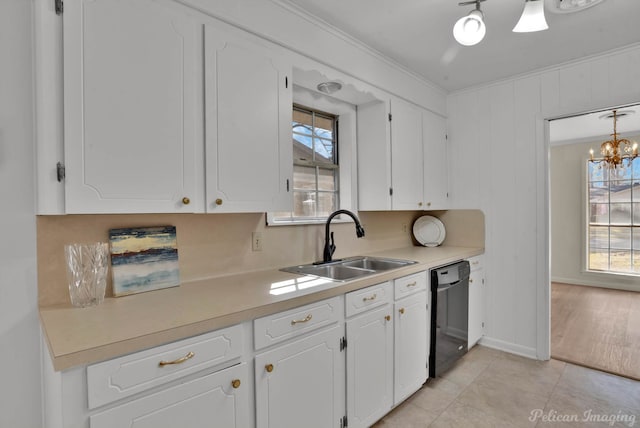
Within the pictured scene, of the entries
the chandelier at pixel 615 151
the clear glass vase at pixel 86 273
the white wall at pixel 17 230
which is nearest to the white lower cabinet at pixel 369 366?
the clear glass vase at pixel 86 273

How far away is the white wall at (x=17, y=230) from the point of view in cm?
127

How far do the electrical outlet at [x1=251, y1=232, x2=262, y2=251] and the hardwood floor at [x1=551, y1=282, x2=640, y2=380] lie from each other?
2.66m

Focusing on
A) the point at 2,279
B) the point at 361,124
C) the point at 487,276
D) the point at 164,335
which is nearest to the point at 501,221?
the point at 487,276

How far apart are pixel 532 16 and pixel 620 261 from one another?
17.1 feet

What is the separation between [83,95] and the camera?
1203 millimetres

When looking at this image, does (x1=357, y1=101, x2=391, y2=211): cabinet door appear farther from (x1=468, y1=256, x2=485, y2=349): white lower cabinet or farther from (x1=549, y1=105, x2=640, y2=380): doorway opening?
(x1=549, y1=105, x2=640, y2=380): doorway opening

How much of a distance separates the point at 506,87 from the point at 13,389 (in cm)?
374

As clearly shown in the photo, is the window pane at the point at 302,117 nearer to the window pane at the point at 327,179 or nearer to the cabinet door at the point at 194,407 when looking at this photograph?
the window pane at the point at 327,179

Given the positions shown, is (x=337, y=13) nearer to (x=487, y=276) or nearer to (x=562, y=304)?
(x=487, y=276)

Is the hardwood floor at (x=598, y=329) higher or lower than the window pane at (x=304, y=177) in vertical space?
lower

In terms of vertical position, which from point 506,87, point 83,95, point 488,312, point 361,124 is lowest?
point 488,312

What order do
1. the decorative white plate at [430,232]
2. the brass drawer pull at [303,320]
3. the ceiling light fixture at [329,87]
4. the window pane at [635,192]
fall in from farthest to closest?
the window pane at [635,192] → the decorative white plate at [430,232] → the ceiling light fixture at [329,87] → the brass drawer pull at [303,320]

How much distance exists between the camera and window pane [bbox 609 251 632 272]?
5125 mm

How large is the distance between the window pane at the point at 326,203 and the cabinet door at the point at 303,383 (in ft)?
3.61
